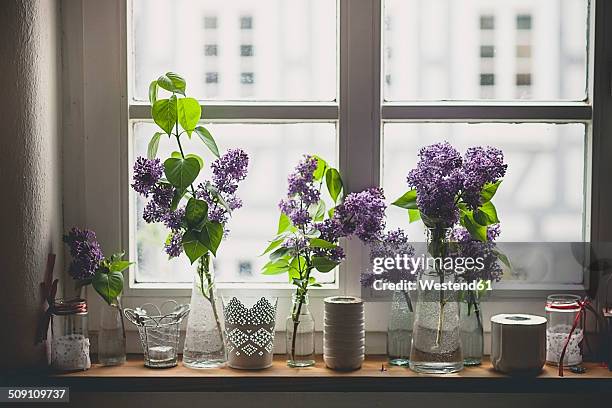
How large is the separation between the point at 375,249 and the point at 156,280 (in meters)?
0.52

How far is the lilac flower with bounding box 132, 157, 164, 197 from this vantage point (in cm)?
166

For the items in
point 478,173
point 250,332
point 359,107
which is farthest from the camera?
point 359,107

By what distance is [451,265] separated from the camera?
1731mm

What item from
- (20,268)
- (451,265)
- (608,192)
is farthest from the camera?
(608,192)

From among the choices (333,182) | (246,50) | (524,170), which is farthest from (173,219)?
(524,170)

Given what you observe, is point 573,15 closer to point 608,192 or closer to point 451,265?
point 608,192

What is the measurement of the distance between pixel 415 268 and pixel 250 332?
386 millimetres

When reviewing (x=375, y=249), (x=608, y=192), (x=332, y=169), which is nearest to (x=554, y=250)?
(x=608, y=192)

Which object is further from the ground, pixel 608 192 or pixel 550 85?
pixel 550 85

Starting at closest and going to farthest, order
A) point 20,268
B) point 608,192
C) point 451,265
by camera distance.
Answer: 1. point 20,268
2. point 451,265
3. point 608,192

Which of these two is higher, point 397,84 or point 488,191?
point 397,84

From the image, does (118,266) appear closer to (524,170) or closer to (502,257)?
(502,257)

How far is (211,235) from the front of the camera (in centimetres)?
168

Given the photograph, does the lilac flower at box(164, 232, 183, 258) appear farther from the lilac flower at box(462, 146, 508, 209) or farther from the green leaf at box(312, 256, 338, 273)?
the lilac flower at box(462, 146, 508, 209)
